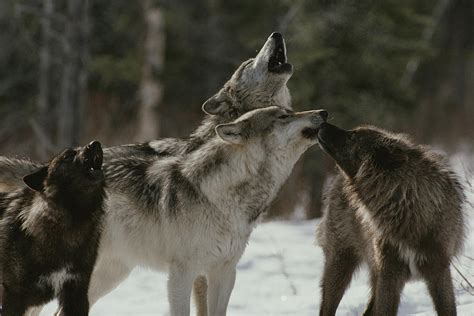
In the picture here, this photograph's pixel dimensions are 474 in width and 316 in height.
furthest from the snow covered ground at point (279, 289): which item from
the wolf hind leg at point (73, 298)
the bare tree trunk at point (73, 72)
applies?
the bare tree trunk at point (73, 72)

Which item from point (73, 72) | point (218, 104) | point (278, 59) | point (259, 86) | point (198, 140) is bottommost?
point (198, 140)

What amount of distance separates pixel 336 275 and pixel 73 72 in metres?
9.02

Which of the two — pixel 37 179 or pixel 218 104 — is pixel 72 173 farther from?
pixel 218 104

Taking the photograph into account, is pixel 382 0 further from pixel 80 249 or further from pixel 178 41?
pixel 80 249

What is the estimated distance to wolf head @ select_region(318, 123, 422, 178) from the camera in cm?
595

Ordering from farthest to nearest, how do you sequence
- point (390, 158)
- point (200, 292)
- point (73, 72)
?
point (73, 72) < point (200, 292) < point (390, 158)

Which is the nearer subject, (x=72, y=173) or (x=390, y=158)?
(x=72, y=173)

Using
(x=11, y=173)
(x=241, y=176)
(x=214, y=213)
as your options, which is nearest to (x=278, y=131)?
(x=241, y=176)

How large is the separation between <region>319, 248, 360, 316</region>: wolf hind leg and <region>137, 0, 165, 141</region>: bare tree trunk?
41.1 ft

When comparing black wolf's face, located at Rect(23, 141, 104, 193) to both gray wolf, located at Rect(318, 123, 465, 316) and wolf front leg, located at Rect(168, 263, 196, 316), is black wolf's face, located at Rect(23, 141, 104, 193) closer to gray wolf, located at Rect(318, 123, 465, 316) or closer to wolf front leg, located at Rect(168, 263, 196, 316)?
wolf front leg, located at Rect(168, 263, 196, 316)

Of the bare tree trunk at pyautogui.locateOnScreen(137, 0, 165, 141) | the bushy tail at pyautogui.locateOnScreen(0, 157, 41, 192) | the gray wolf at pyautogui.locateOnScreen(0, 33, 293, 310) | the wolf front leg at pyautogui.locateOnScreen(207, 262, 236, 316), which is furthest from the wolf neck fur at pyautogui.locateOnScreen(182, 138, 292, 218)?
the bare tree trunk at pyautogui.locateOnScreen(137, 0, 165, 141)

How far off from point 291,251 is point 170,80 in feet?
43.4

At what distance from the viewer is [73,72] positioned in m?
14.3

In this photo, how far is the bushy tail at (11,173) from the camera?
6.55m
